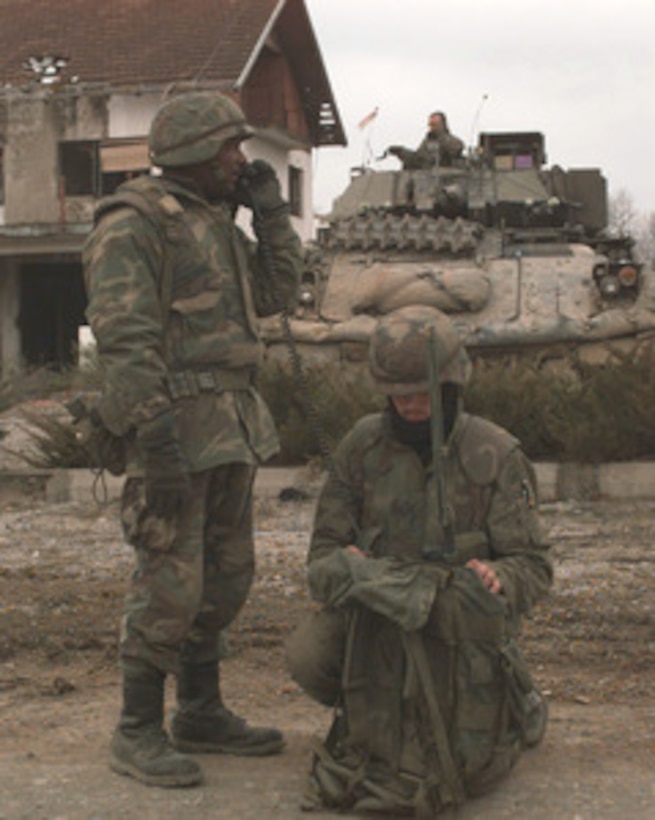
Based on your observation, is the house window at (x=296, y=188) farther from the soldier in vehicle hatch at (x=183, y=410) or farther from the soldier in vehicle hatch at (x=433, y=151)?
the soldier in vehicle hatch at (x=183, y=410)

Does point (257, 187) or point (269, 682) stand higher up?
point (257, 187)

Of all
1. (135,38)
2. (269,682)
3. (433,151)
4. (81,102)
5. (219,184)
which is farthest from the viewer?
(135,38)

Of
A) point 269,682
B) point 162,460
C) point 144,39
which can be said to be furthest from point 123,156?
point 162,460

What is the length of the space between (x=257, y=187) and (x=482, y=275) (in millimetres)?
7170

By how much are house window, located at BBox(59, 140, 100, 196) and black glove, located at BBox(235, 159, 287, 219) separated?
871 inches

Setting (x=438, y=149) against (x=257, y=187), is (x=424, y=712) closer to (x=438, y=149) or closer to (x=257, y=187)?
(x=257, y=187)

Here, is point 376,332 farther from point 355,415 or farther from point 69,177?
point 69,177

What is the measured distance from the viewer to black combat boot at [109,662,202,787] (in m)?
3.98

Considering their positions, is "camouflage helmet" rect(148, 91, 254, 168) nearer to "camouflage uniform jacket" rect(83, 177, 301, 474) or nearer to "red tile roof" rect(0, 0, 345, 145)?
"camouflage uniform jacket" rect(83, 177, 301, 474)

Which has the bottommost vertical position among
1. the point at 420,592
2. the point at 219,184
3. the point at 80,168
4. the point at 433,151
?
the point at 420,592

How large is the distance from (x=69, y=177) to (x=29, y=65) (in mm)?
2167

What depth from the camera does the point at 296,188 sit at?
1209 inches

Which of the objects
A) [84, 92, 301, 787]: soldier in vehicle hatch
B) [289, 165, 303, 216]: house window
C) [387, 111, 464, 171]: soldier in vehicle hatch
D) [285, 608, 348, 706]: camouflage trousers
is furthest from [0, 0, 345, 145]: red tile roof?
[285, 608, 348, 706]: camouflage trousers

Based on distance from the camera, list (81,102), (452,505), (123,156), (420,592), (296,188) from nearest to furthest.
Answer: (420,592)
(452,505)
(123,156)
(81,102)
(296,188)
